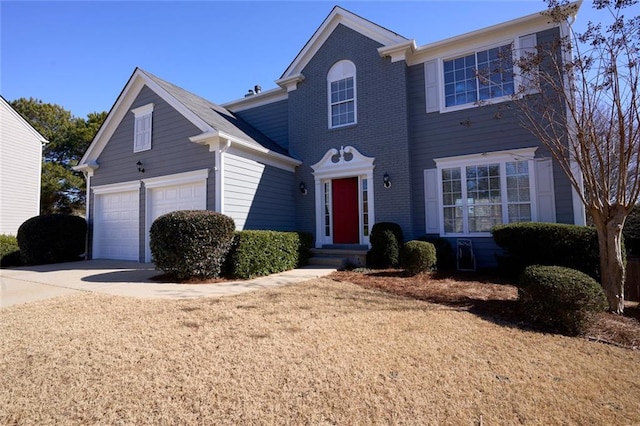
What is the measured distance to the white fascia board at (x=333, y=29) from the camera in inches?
403

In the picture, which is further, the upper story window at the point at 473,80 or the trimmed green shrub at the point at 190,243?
the upper story window at the point at 473,80

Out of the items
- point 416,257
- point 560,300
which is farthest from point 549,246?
point 560,300

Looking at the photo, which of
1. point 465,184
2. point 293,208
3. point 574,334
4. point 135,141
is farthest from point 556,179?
point 135,141

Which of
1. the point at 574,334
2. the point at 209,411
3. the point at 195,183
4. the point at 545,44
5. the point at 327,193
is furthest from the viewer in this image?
the point at 327,193

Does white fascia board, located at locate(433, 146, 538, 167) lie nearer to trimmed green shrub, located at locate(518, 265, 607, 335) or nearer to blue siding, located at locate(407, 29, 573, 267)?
blue siding, located at locate(407, 29, 573, 267)

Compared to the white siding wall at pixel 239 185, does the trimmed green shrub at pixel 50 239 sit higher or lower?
lower

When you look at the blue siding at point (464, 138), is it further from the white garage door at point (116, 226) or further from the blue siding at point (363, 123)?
the white garage door at point (116, 226)

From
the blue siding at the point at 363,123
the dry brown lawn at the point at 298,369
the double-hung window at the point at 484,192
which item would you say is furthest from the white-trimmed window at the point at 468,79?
the dry brown lawn at the point at 298,369

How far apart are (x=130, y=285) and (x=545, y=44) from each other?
36.5ft

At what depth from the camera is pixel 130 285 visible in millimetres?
6609

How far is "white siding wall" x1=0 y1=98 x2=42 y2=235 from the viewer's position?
1500 cm

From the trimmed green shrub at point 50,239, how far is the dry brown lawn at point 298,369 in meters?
7.16

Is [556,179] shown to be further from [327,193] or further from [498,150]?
[327,193]

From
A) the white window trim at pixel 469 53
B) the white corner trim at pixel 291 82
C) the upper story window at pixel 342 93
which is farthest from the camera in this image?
the white corner trim at pixel 291 82
